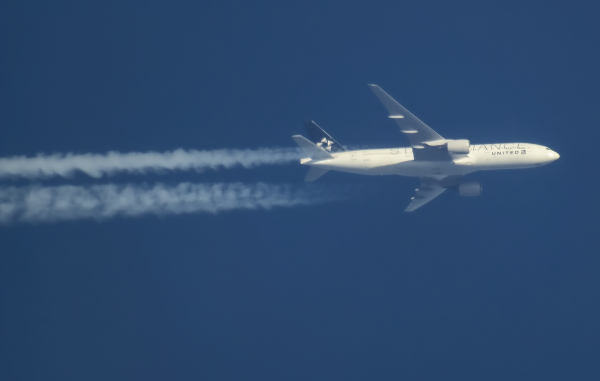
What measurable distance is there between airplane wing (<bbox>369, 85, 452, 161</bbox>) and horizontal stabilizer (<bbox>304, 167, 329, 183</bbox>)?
22.1 feet

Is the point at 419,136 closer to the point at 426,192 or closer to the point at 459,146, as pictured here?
the point at 459,146

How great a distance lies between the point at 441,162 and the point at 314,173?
9072 millimetres

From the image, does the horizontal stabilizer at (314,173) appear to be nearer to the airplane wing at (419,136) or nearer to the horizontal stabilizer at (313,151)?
the horizontal stabilizer at (313,151)

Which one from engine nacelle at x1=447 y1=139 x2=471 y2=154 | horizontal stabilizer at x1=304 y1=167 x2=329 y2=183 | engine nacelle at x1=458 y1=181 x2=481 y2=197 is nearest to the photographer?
engine nacelle at x1=447 y1=139 x2=471 y2=154

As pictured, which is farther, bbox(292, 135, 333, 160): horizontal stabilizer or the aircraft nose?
bbox(292, 135, 333, 160): horizontal stabilizer

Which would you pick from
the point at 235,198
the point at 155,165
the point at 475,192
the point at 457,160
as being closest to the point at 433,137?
the point at 457,160

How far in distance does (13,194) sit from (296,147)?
835 inches

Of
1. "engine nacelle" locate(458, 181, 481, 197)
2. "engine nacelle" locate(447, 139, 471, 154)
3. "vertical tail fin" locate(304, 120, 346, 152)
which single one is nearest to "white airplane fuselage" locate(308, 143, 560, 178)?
"engine nacelle" locate(447, 139, 471, 154)

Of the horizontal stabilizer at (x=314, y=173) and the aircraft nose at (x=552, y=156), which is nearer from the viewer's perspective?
the aircraft nose at (x=552, y=156)

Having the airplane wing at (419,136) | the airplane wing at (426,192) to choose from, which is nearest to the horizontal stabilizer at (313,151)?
the airplane wing at (419,136)

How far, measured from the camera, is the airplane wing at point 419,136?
5403cm

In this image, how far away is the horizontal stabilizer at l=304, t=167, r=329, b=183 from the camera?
189 ft

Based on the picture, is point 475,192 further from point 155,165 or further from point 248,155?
point 155,165

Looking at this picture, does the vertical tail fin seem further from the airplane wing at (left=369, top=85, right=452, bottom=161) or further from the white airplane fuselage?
the airplane wing at (left=369, top=85, right=452, bottom=161)
